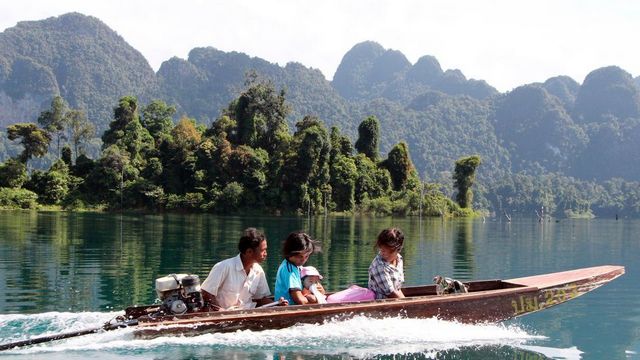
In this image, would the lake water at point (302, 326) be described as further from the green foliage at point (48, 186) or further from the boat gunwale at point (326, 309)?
the green foliage at point (48, 186)

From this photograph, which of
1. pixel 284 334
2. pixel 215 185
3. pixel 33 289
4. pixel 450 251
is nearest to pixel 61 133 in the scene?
pixel 215 185

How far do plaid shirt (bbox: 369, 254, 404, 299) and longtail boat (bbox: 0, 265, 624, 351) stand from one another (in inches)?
8.8

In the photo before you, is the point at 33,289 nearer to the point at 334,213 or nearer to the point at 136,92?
the point at 334,213

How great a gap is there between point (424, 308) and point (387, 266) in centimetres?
79

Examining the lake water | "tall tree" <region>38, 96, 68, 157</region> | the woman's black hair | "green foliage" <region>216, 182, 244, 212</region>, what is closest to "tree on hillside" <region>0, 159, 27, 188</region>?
"tall tree" <region>38, 96, 68, 157</region>

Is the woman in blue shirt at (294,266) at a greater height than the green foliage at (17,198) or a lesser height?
lesser

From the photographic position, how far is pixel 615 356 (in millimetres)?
8648

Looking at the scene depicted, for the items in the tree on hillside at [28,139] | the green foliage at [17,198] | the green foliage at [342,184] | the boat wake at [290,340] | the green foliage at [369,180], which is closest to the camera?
the boat wake at [290,340]

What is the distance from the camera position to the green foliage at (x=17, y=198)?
53625 millimetres

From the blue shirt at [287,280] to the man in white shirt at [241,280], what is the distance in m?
0.26

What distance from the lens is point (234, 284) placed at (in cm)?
838

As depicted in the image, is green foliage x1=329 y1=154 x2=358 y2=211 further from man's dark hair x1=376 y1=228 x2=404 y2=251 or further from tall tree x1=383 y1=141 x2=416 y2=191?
man's dark hair x1=376 y1=228 x2=404 y2=251

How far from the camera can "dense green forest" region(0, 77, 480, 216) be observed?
6050 centimetres

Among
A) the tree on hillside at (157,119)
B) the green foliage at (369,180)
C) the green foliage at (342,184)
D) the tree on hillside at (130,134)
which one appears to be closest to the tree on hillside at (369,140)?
the green foliage at (369,180)
